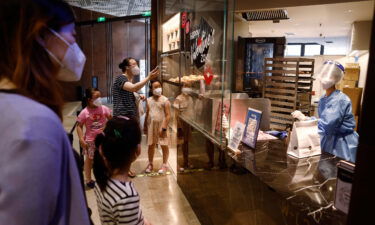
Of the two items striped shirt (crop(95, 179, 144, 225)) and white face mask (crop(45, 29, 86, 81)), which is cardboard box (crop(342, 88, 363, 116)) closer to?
striped shirt (crop(95, 179, 144, 225))

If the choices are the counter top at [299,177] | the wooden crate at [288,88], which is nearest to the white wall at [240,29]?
the wooden crate at [288,88]

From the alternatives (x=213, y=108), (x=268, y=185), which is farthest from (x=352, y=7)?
(x=268, y=185)

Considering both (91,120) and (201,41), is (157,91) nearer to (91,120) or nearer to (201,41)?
(91,120)

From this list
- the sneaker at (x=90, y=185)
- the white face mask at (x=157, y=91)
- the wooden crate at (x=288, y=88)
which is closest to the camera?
the sneaker at (x=90, y=185)

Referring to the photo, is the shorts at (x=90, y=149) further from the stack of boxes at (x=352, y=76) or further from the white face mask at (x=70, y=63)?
the stack of boxes at (x=352, y=76)

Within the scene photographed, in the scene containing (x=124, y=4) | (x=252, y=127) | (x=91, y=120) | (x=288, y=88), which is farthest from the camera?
(x=124, y=4)

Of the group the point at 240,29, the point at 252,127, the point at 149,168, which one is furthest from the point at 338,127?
the point at 240,29

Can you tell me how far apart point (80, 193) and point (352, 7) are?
5.67 metres

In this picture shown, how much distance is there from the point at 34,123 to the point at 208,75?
2139 millimetres

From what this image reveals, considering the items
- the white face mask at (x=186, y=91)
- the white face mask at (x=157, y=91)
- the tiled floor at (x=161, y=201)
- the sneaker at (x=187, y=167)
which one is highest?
the white face mask at (x=186, y=91)

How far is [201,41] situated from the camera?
281 centimetres

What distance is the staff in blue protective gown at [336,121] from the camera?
273 cm

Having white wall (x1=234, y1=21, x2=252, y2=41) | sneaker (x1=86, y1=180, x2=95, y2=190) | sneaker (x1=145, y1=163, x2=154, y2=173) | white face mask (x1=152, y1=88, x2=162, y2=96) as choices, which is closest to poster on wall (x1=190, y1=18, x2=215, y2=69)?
white face mask (x1=152, y1=88, x2=162, y2=96)

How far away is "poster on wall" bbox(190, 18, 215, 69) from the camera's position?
2.57 m
